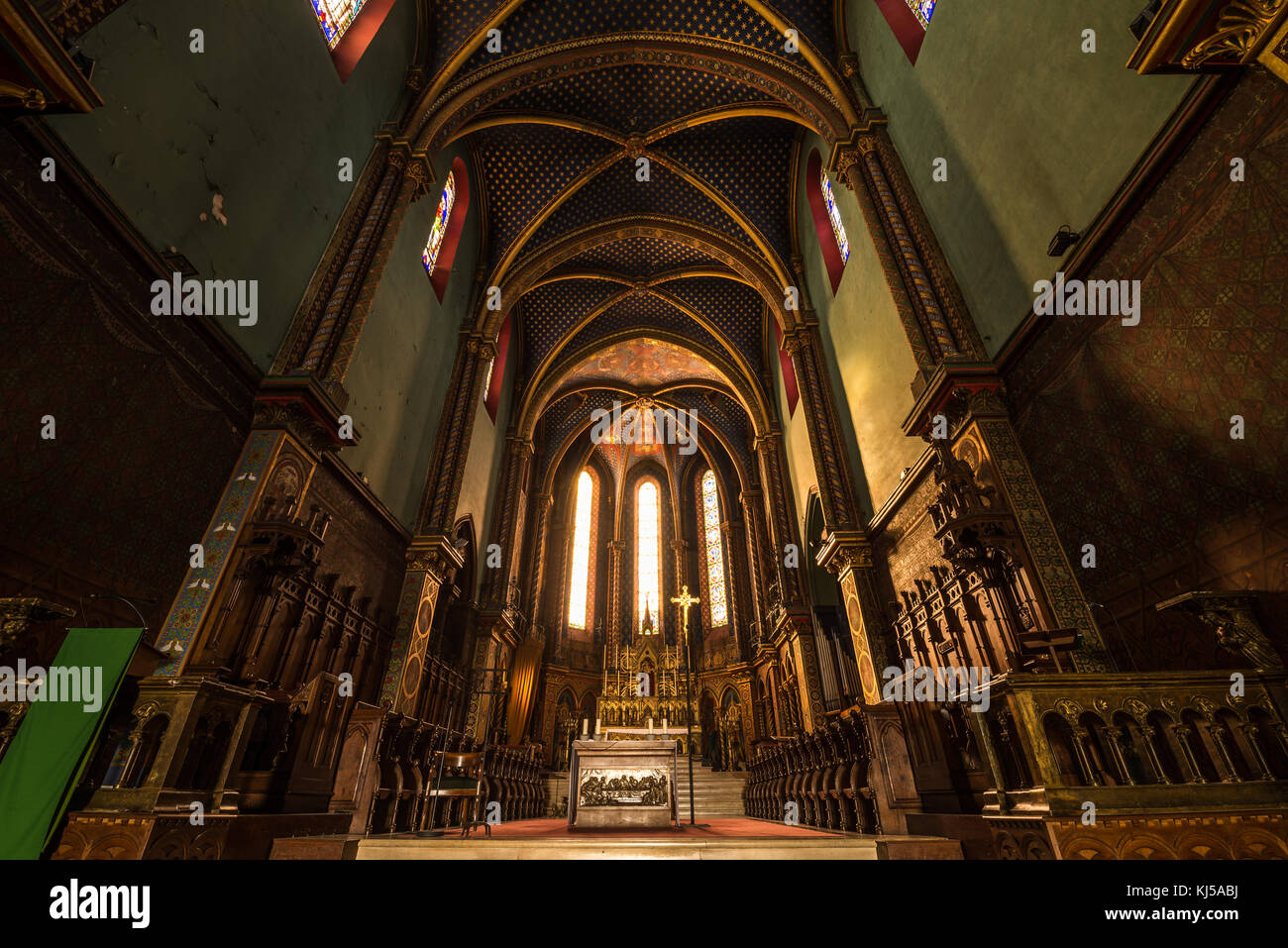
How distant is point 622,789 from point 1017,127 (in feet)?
28.6

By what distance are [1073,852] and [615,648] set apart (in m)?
18.2

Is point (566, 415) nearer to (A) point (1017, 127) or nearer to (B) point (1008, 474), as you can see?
(A) point (1017, 127)

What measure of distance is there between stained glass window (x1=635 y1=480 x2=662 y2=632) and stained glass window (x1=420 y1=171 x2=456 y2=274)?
14398 mm

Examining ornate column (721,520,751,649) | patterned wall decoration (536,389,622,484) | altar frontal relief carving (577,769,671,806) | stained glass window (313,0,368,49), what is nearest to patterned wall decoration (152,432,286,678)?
altar frontal relief carving (577,769,671,806)

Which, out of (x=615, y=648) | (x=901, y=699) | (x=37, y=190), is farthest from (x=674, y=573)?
(x=37, y=190)

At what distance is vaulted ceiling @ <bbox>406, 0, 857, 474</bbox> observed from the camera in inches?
431

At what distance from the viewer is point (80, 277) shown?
477 centimetres

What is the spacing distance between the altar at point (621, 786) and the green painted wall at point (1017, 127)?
644cm

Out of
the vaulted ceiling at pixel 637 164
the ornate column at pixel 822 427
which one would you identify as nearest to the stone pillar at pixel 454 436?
the vaulted ceiling at pixel 637 164

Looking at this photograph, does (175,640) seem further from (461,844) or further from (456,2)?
(456,2)

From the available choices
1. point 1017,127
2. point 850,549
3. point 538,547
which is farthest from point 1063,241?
point 538,547

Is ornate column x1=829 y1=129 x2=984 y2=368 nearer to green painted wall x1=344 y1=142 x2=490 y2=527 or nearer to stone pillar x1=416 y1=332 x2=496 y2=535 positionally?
green painted wall x1=344 y1=142 x2=490 y2=527

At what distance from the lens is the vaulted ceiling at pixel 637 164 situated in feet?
35.9

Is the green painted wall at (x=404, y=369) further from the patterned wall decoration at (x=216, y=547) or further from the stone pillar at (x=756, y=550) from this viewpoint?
the stone pillar at (x=756, y=550)
